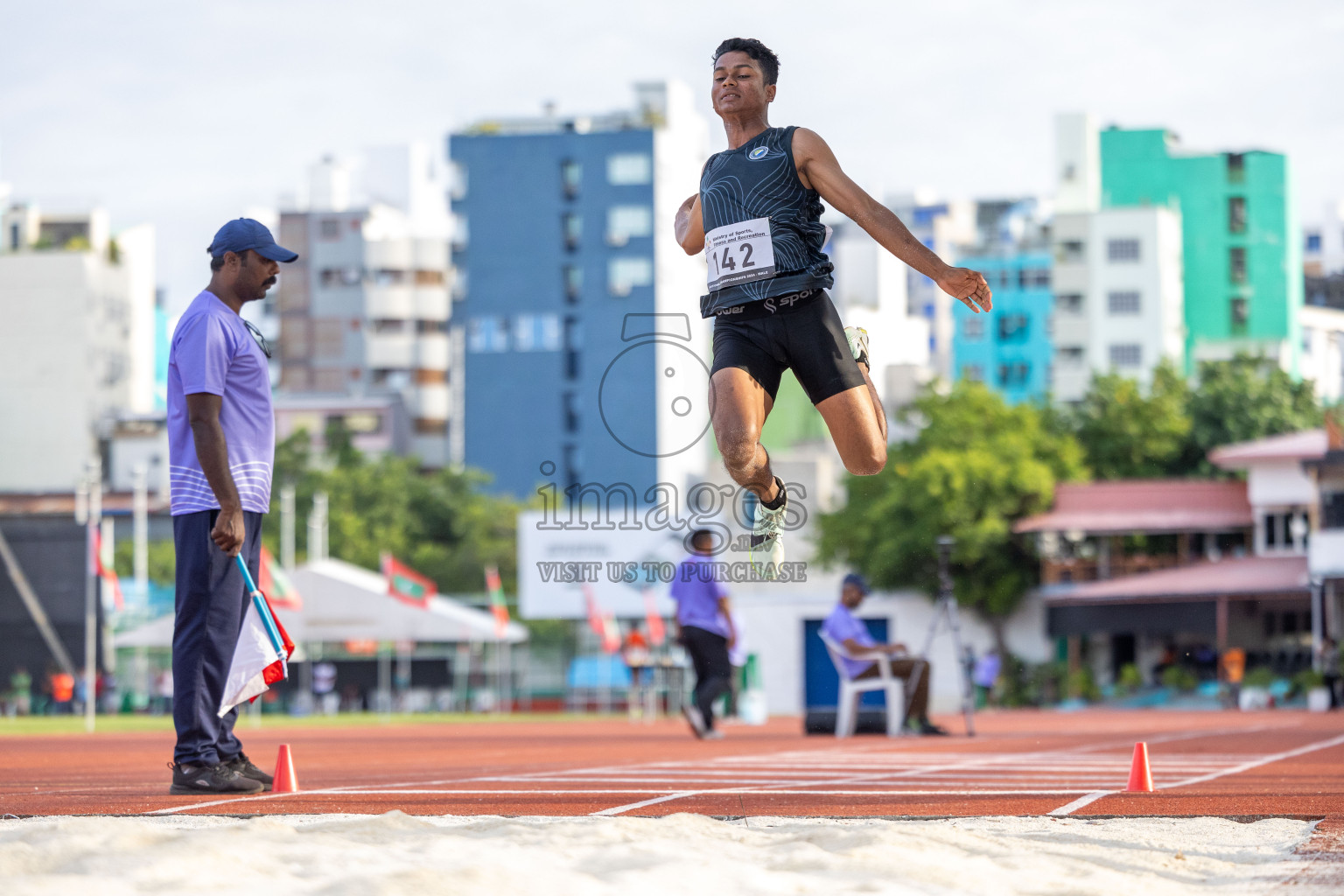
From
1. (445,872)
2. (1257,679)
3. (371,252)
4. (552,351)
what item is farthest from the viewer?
(371,252)

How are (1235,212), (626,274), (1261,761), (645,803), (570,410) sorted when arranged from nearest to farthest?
(645,803)
(1261,761)
(1235,212)
(626,274)
(570,410)

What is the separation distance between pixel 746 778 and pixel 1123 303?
7360cm

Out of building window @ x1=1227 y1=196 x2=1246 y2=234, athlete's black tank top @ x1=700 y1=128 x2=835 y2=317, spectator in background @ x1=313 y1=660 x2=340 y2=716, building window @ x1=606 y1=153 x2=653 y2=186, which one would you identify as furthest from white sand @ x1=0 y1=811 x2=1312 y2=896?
building window @ x1=606 y1=153 x2=653 y2=186

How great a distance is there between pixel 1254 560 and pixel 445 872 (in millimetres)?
40569

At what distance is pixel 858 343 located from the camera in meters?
7.82

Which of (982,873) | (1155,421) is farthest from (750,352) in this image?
(1155,421)

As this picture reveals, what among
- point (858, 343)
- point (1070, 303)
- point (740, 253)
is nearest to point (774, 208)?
point (740, 253)

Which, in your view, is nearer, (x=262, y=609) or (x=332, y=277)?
(x=262, y=609)

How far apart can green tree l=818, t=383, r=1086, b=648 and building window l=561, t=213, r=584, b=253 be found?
39317mm

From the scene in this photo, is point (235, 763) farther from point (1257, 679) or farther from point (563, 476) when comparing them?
point (563, 476)

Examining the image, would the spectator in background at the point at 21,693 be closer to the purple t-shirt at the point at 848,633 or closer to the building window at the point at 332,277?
the purple t-shirt at the point at 848,633

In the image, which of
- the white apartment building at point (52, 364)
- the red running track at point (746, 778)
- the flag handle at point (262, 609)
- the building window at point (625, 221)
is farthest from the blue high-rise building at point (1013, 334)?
the flag handle at point (262, 609)

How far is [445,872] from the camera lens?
418cm

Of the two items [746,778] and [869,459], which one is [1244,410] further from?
[869,459]
